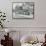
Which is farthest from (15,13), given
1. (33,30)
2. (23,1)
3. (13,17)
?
(33,30)

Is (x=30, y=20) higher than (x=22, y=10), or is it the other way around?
(x=22, y=10)

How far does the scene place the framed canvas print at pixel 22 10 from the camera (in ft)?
16.0

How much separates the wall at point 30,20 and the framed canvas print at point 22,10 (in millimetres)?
103

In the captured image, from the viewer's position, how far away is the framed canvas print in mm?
4863

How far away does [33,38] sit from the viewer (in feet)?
13.7

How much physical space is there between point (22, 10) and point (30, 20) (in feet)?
1.45

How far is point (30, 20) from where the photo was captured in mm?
4883

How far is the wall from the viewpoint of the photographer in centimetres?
485

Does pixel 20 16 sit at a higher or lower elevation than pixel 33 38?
higher

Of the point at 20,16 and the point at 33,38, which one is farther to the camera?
the point at 20,16

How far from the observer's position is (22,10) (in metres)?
4.91

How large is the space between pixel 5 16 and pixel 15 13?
42 centimetres

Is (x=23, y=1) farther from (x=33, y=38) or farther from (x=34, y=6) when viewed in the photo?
(x=33, y=38)

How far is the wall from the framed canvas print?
10 centimetres
